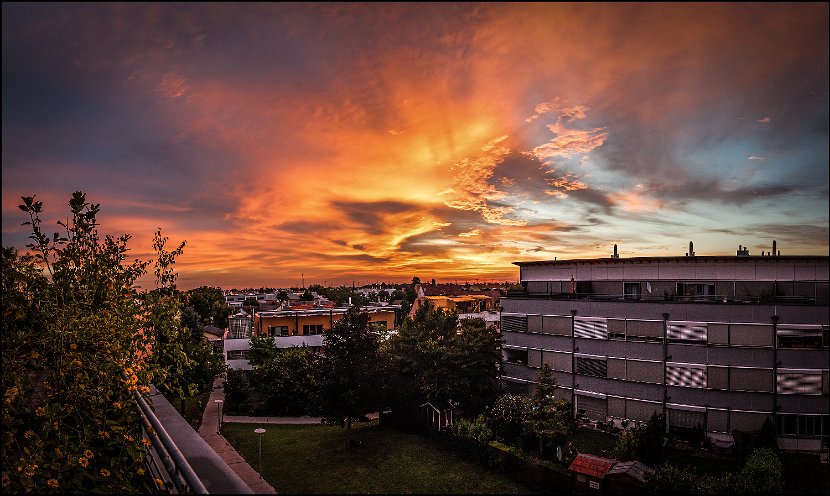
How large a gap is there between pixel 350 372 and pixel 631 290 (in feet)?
45.2

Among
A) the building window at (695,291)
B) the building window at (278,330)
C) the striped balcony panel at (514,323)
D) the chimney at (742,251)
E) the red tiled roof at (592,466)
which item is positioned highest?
the chimney at (742,251)

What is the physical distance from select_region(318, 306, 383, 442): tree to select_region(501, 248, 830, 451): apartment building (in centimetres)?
905

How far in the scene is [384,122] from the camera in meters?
7.66

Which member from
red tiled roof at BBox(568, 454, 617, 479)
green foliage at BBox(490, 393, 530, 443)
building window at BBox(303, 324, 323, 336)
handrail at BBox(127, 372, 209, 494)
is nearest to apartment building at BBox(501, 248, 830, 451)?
green foliage at BBox(490, 393, 530, 443)

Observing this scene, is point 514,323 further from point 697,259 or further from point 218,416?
point 218,416

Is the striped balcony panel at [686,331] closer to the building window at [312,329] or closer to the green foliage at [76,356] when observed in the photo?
the green foliage at [76,356]

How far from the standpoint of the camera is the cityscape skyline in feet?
13.1

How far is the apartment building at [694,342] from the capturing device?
17.1 metres

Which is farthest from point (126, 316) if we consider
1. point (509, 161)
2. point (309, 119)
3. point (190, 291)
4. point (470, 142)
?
point (509, 161)

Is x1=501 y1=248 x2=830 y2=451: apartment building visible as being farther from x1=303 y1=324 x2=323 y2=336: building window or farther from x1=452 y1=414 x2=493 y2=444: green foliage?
x1=303 y1=324 x2=323 y2=336: building window

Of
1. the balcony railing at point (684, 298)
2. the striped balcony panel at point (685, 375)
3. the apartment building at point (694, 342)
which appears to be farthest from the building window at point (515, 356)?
the striped balcony panel at point (685, 375)

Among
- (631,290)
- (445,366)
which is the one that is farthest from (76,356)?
(631,290)

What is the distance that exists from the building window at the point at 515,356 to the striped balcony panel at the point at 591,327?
3434mm

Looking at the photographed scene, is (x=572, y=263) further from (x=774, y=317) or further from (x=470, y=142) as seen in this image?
(x=470, y=142)
